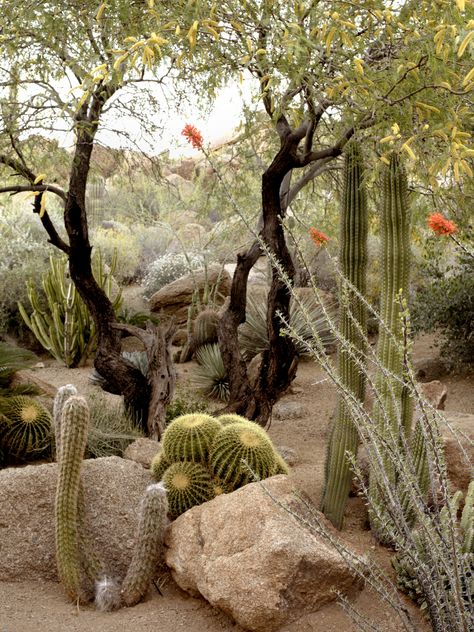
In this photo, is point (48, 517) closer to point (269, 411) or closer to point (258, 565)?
point (258, 565)

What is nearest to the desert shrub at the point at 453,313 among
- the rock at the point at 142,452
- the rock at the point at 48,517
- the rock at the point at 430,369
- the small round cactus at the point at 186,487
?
the rock at the point at 430,369

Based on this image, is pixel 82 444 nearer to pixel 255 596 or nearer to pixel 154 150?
pixel 255 596

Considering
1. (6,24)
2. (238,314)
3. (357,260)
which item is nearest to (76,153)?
(6,24)

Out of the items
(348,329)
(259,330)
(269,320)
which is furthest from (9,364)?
(259,330)

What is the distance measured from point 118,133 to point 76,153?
0.45 m

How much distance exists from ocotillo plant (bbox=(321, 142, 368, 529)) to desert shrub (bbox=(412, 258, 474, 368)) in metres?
4.35

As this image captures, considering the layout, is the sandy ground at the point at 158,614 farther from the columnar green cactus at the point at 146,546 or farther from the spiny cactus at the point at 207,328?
the spiny cactus at the point at 207,328

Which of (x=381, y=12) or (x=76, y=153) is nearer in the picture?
(x=381, y=12)

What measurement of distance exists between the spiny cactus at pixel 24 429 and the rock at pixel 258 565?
217cm

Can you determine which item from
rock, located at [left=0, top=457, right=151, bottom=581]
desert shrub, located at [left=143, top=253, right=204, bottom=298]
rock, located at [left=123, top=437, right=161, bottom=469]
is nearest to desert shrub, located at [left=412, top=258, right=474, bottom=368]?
rock, located at [left=123, top=437, right=161, bottom=469]

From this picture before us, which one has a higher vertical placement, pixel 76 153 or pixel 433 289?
pixel 76 153

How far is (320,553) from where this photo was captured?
3691 millimetres

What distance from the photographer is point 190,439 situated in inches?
183

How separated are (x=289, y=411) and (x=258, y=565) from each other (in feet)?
16.9
